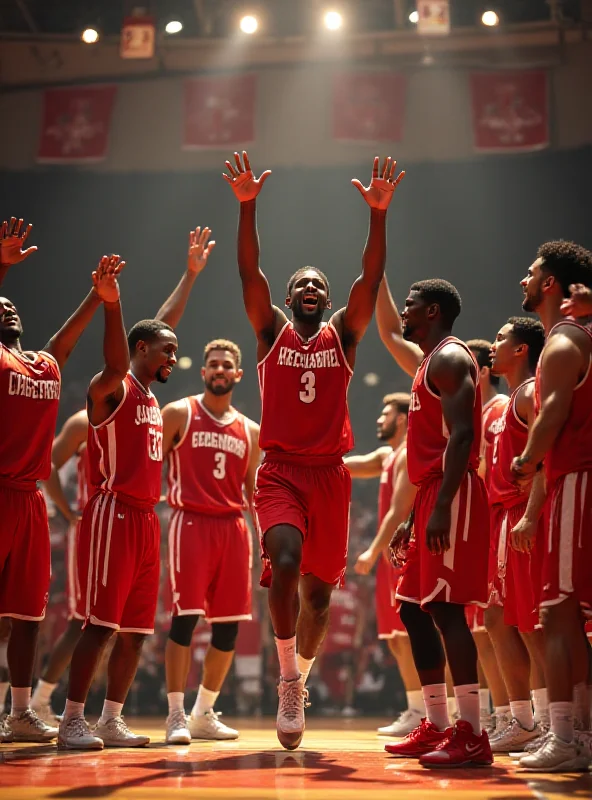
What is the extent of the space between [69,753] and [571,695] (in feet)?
7.28

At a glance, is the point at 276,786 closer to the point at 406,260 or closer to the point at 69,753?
the point at 69,753

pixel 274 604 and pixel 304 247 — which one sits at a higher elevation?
pixel 304 247

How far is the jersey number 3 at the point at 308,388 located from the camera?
4590 millimetres

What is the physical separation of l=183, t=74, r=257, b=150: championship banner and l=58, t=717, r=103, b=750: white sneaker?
8673 mm

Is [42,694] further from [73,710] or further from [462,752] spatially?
[462,752]

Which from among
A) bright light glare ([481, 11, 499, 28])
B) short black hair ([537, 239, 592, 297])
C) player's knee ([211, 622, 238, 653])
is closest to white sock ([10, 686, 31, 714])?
player's knee ([211, 622, 238, 653])

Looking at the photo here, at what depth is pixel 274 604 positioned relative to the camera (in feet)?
13.7

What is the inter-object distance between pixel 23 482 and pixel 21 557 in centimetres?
39

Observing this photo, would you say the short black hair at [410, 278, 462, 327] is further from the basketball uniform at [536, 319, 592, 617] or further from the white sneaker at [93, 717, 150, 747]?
the white sneaker at [93, 717, 150, 747]

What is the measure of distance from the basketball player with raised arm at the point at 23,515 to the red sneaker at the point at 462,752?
2.30 metres

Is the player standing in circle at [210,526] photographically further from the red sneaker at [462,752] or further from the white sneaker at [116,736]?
the red sneaker at [462,752]

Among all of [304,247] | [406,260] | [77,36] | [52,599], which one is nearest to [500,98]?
[406,260]

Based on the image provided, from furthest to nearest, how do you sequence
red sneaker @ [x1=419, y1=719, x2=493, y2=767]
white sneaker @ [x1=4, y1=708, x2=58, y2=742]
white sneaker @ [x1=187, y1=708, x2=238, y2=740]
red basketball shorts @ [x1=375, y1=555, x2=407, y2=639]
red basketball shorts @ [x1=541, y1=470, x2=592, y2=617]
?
red basketball shorts @ [x1=375, y1=555, x2=407, y2=639], white sneaker @ [x1=187, y1=708, x2=238, y2=740], white sneaker @ [x1=4, y1=708, x2=58, y2=742], red sneaker @ [x1=419, y1=719, x2=493, y2=767], red basketball shorts @ [x1=541, y1=470, x2=592, y2=617]

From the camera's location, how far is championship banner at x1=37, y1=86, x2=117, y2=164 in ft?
39.2
